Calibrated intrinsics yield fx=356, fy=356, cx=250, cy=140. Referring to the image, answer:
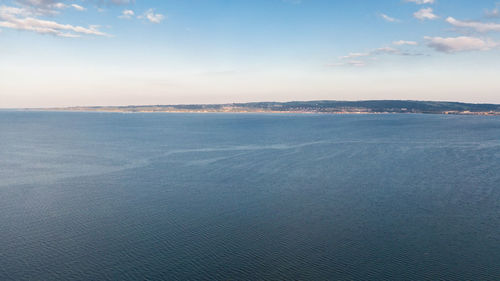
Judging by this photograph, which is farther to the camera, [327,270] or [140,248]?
[140,248]

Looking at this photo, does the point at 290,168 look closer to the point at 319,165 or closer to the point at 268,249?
the point at 319,165

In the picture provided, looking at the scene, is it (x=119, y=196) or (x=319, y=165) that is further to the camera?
(x=319, y=165)

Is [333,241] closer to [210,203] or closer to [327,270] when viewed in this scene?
[327,270]

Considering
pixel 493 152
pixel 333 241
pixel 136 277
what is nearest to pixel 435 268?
pixel 333 241

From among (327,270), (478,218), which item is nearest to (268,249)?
(327,270)

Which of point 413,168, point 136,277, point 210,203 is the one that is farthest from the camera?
point 413,168

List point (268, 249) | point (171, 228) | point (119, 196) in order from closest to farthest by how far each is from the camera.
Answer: point (268, 249) → point (171, 228) → point (119, 196)
